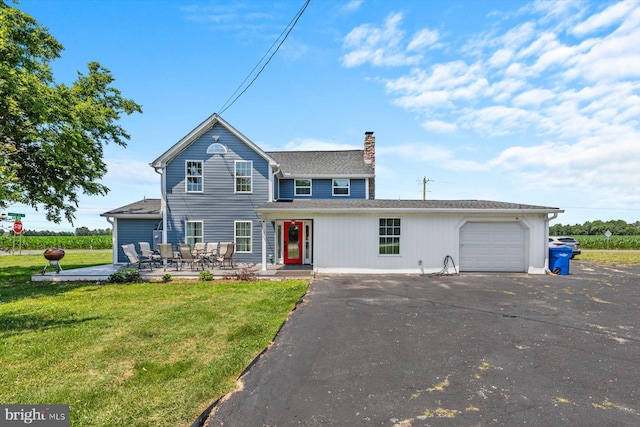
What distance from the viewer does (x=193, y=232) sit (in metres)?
16.1

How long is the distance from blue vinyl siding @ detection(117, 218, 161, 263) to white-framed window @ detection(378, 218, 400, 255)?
1176 centimetres

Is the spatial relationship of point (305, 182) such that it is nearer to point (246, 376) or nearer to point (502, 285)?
point (502, 285)

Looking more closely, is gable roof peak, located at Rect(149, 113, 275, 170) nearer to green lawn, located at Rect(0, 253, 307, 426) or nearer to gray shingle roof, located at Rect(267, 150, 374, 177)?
gray shingle roof, located at Rect(267, 150, 374, 177)

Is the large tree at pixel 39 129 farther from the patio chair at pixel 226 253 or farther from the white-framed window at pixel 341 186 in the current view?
the white-framed window at pixel 341 186

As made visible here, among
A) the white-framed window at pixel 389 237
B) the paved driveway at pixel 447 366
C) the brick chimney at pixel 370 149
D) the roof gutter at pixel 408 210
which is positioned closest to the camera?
the paved driveway at pixel 447 366

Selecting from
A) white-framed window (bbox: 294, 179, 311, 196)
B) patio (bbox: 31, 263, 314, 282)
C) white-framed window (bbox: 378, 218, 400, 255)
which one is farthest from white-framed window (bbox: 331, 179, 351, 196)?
patio (bbox: 31, 263, 314, 282)

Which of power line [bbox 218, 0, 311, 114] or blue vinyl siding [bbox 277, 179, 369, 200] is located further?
blue vinyl siding [bbox 277, 179, 369, 200]

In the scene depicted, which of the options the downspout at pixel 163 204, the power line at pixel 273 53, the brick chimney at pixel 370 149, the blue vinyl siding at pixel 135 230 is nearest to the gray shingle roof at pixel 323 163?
the brick chimney at pixel 370 149

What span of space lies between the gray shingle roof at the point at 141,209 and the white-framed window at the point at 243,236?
13.4ft

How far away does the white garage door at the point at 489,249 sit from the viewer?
13781 millimetres

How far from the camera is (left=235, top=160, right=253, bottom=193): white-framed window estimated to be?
1619cm

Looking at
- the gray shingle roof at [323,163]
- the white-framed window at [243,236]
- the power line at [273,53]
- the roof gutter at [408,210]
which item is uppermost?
the power line at [273,53]

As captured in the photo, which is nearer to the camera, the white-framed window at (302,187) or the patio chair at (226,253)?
the patio chair at (226,253)

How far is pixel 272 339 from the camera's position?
558 cm
